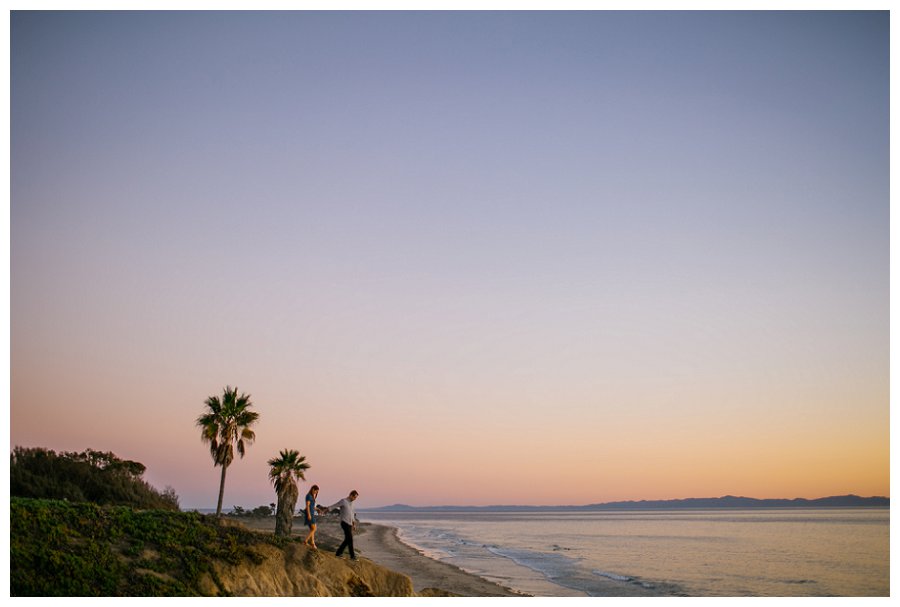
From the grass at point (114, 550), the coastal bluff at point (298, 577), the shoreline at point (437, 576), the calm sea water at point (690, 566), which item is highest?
the grass at point (114, 550)

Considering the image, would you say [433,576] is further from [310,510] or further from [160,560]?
[160,560]

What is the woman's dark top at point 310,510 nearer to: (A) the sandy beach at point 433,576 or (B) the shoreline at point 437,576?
(A) the sandy beach at point 433,576

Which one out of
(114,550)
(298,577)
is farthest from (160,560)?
(298,577)

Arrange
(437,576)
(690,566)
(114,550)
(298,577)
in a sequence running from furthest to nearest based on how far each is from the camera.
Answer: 1. (690,566)
2. (437,576)
3. (298,577)
4. (114,550)

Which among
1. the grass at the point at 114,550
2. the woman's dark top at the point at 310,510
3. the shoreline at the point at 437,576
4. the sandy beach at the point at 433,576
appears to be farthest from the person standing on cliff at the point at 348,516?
the shoreline at the point at 437,576

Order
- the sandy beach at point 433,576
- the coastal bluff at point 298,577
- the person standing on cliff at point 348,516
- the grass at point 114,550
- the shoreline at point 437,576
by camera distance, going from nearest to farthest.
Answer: the grass at point 114,550 → the coastal bluff at point 298,577 → the person standing on cliff at point 348,516 → the sandy beach at point 433,576 → the shoreline at point 437,576

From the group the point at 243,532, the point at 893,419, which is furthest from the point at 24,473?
the point at 893,419

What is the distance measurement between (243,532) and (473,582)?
14451mm

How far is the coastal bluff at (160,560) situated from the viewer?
572 inches

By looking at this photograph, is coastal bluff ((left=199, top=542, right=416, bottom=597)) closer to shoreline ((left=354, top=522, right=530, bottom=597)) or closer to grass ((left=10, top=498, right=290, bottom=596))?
grass ((left=10, top=498, right=290, bottom=596))

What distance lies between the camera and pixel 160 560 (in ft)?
53.0

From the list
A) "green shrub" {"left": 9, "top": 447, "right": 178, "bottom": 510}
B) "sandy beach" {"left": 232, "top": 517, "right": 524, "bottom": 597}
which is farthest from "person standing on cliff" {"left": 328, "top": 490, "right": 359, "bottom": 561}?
"green shrub" {"left": 9, "top": 447, "right": 178, "bottom": 510}

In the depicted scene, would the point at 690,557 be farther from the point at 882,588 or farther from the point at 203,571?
the point at 203,571

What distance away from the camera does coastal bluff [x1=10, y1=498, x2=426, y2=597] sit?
14.5 meters
